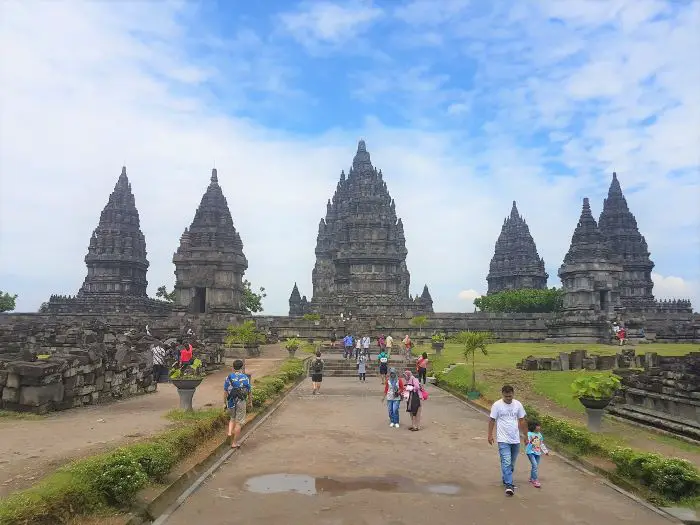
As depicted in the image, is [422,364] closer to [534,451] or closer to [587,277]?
[534,451]

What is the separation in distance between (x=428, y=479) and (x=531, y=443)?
1.70m

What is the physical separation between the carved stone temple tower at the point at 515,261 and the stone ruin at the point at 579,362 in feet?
171

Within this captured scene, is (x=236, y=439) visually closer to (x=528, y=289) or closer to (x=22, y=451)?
(x=22, y=451)

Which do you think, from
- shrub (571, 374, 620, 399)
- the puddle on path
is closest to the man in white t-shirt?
the puddle on path

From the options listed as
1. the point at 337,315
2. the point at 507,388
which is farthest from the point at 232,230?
the point at 507,388

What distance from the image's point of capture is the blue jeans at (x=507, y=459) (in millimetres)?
8375

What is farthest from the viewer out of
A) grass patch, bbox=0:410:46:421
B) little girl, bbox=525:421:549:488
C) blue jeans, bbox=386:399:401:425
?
blue jeans, bbox=386:399:401:425

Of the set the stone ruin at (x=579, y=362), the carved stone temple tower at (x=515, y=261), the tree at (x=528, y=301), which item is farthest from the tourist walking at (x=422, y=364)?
the carved stone temple tower at (x=515, y=261)

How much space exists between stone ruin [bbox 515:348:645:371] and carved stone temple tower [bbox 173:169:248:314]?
103ft

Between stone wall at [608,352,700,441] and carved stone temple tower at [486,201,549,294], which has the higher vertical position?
carved stone temple tower at [486,201,549,294]

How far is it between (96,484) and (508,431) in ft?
18.7

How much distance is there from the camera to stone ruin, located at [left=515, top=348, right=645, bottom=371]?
23469 millimetres

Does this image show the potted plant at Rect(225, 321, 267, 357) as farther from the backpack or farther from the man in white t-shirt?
the man in white t-shirt

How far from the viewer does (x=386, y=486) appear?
8.54 metres
